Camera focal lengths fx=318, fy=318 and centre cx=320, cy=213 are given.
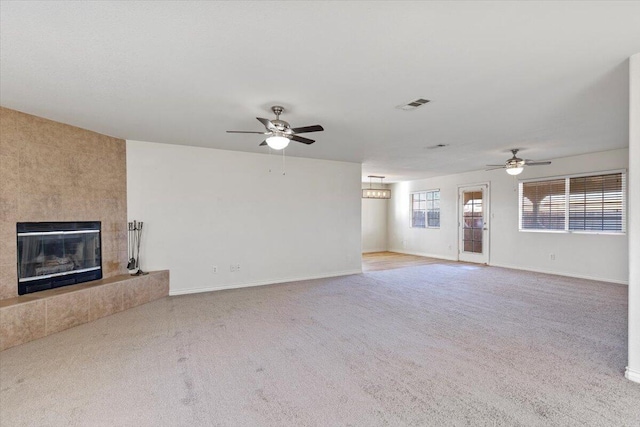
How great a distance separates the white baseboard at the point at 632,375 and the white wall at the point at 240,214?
4.75 metres

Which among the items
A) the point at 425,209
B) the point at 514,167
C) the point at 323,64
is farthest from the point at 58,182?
the point at 425,209

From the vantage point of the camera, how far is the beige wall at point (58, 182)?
346 centimetres

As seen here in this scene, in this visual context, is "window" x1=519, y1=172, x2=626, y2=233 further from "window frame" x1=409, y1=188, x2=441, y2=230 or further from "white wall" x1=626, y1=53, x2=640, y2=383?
"white wall" x1=626, y1=53, x2=640, y2=383

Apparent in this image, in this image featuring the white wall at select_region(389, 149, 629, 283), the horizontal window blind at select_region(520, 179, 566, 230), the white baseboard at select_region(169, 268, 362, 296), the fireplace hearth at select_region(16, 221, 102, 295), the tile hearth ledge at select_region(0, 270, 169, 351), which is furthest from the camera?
the horizontal window blind at select_region(520, 179, 566, 230)

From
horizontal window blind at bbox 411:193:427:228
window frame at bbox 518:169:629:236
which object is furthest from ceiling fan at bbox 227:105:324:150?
horizontal window blind at bbox 411:193:427:228

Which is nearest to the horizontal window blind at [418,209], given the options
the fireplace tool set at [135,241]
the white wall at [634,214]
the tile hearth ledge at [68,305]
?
the white wall at [634,214]

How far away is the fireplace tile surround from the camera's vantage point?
3414 millimetres

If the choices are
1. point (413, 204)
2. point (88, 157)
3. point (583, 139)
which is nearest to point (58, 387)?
point (88, 157)

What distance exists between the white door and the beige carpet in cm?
347

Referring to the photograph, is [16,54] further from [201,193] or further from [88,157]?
[201,193]

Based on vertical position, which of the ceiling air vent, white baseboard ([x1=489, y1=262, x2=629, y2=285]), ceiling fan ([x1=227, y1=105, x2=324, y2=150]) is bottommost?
white baseboard ([x1=489, y1=262, x2=629, y2=285])

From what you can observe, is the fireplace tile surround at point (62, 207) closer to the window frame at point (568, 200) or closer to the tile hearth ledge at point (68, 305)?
the tile hearth ledge at point (68, 305)

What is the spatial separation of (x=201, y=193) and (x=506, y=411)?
495cm

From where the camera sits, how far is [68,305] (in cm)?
367
